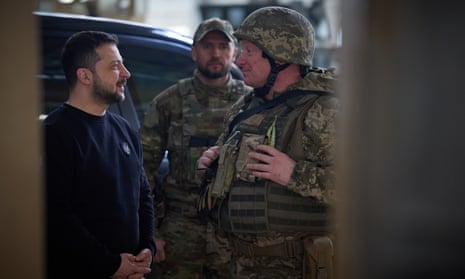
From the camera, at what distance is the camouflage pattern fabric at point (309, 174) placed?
301cm

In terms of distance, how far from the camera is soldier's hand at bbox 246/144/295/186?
302cm

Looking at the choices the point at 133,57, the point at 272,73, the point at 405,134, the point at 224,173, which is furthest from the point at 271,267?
the point at 405,134

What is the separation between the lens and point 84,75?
3.08 m

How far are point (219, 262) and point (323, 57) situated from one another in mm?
9604

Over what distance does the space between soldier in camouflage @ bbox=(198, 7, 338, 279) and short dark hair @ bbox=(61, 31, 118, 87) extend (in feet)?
2.33

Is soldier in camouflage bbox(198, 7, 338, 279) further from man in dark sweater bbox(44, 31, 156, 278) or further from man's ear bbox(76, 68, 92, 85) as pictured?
man's ear bbox(76, 68, 92, 85)

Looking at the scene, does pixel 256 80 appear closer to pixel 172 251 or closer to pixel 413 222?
pixel 172 251

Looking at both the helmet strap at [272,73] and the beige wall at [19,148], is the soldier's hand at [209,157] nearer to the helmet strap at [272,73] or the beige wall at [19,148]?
the helmet strap at [272,73]

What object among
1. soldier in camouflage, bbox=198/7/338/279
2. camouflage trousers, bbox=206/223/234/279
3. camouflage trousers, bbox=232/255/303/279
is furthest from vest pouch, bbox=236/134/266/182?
camouflage trousers, bbox=206/223/234/279

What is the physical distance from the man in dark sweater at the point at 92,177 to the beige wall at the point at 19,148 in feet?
4.81

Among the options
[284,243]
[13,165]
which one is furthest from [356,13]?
[284,243]

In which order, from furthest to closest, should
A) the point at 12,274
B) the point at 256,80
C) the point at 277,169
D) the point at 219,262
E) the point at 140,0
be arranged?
the point at 140,0 → the point at 219,262 → the point at 256,80 → the point at 277,169 → the point at 12,274

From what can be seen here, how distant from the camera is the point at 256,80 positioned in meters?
3.34

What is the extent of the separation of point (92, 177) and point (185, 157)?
123 centimetres
